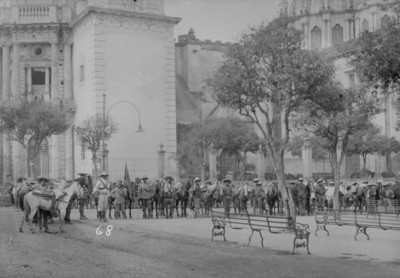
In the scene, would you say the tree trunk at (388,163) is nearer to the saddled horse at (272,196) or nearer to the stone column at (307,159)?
the stone column at (307,159)

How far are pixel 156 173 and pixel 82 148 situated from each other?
6.05 meters

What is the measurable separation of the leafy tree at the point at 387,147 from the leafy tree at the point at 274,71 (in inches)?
1281

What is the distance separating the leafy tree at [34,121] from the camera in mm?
Result: 41781

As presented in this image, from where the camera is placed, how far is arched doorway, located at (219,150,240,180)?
61.4 m

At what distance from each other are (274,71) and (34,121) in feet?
78.0

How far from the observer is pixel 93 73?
43.1 meters

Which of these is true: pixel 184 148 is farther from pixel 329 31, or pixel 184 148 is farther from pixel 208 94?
pixel 329 31

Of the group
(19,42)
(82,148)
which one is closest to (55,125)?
(82,148)

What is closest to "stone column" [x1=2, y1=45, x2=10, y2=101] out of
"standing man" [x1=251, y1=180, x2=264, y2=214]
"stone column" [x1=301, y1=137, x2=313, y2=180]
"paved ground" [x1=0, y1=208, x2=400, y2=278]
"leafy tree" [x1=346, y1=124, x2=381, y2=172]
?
"stone column" [x1=301, y1=137, x2=313, y2=180]

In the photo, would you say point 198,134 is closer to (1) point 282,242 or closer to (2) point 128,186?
(2) point 128,186

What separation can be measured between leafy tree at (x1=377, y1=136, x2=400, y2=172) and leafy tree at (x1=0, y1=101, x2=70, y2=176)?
23.5 meters

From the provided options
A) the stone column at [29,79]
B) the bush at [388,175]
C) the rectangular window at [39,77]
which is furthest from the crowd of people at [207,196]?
the rectangular window at [39,77]

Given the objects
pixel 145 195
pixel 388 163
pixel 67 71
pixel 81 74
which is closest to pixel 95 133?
pixel 81 74

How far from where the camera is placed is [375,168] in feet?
185
